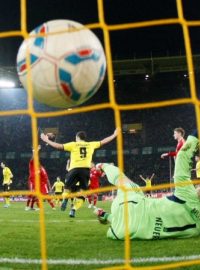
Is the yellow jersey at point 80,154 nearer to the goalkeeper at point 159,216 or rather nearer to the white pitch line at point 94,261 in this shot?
the goalkeeper at point 159,216

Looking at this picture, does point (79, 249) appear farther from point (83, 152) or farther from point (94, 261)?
point (83, 152)

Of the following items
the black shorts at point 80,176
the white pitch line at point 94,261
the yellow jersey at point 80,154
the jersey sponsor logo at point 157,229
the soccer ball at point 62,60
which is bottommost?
the white pitch line at point 94,261

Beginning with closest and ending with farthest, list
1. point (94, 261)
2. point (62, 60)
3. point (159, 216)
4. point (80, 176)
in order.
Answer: point (62, 60) → point (94, 261) → point (159, 216) → point (80, 176)

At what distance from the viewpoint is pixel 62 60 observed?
2957 millimetres

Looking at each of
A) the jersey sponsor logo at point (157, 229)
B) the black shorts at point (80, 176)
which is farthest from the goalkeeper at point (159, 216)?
the black shorts at point (80, 176)

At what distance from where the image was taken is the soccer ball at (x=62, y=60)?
296 cm

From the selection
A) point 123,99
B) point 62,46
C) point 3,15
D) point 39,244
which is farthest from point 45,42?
point 123,99

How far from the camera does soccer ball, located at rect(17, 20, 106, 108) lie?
2957 mm

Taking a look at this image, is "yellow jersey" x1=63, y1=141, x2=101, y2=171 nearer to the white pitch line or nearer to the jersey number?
the jersey number

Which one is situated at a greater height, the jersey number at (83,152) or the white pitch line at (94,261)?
the jersey number at (83,152)

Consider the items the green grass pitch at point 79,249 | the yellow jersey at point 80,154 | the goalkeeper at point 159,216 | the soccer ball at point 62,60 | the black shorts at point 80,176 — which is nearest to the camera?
the soccer ball at point 62,60

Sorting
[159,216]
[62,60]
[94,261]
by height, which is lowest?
[94,261]

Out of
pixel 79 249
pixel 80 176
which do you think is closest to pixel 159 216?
pixel 79 249

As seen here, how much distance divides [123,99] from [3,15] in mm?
8772
